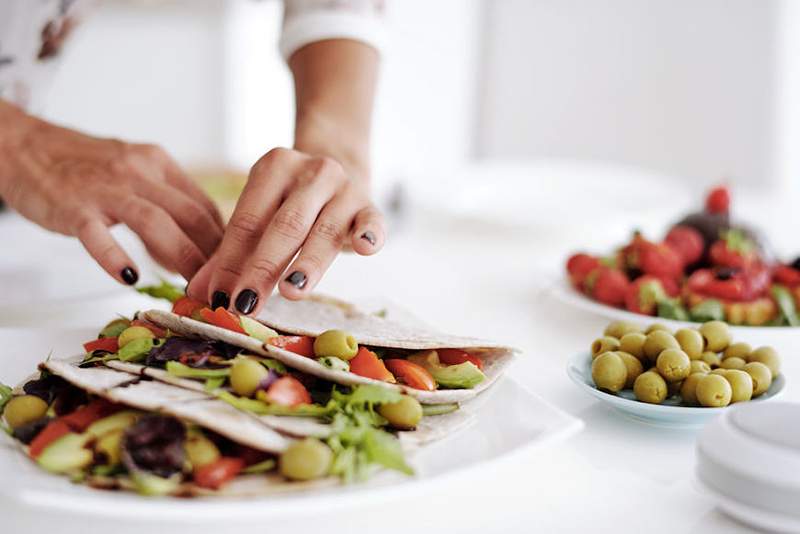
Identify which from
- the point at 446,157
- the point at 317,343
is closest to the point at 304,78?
the point at 317,343

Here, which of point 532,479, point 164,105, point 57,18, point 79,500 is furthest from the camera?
point 164,105

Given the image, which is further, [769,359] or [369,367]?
[769,359]

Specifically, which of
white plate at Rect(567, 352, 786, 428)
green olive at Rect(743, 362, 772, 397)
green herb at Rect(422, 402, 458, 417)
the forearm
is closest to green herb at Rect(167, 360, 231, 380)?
green herb at Rect(422, 402, 458, 417)

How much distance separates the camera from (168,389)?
3.48 feet

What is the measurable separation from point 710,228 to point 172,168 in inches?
48.4

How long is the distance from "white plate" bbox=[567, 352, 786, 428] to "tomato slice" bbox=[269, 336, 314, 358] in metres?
0.38

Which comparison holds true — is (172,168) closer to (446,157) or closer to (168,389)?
(168,389)

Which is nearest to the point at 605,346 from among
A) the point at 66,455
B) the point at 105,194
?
the point at 66,455

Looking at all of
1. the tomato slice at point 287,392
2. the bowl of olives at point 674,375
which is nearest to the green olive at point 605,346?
the bowl of olives at point 674,375

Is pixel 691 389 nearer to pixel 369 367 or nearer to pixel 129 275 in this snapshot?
pixel 369 367

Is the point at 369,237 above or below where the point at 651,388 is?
above

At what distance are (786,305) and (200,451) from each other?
1.26 meters

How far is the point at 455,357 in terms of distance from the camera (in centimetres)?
130

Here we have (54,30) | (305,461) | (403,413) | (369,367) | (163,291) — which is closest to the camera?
(305,461)
